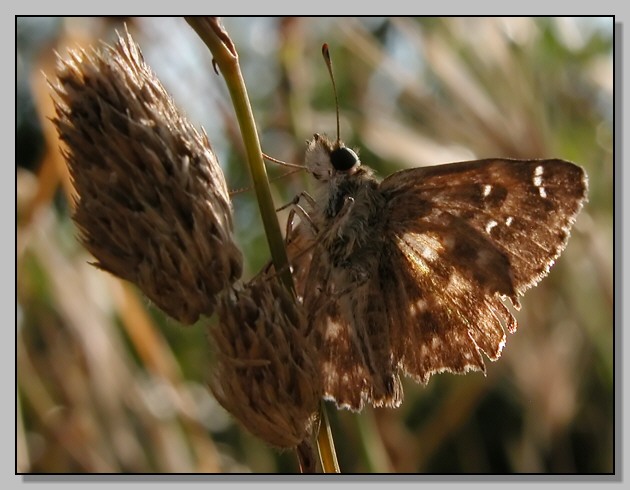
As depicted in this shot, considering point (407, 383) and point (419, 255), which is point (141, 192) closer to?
point (419, 255)

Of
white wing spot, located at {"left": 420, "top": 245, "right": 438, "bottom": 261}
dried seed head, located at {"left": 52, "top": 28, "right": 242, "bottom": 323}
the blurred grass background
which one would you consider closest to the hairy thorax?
white wing spot, located at {"left": 420, "top": 245, "right": 438, "bottom": 261}

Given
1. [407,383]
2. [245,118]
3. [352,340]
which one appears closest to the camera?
[245,118]

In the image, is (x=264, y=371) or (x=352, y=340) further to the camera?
(x=352, y=340)

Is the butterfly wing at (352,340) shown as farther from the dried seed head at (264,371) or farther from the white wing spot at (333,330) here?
the dried seed head at (264,371)

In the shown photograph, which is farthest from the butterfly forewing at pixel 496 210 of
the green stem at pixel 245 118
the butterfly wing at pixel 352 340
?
the green stem at pixel 245 118

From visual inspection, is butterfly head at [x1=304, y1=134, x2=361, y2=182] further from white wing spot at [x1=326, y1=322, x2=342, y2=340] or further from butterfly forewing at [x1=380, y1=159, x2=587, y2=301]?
white wing spot at [x1=326, y1=322, x2=342, y2=340]

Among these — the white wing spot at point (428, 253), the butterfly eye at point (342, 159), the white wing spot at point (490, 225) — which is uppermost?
the butterfly eye at point (342, 159)

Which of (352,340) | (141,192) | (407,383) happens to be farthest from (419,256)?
(407,383)
